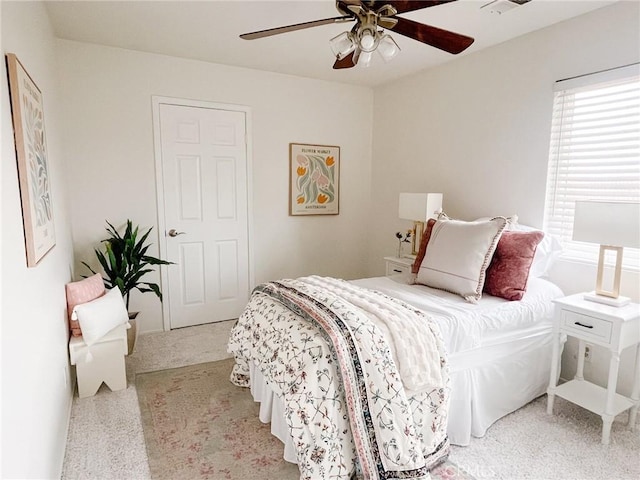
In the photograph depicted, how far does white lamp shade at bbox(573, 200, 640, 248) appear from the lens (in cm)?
194

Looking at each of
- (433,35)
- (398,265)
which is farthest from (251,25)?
(398,265)

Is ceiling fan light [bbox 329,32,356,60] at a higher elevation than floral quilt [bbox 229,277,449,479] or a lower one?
higher

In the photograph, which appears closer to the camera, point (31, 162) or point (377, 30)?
point (31, 162)

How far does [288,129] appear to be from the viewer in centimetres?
404

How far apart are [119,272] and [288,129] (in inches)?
83.9

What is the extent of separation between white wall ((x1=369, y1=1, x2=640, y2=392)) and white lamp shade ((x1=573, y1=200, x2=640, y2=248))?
0.53 m

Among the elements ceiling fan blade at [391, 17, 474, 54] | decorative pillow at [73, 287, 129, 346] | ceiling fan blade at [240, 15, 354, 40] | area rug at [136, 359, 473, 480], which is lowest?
area rug at [136, 359, 473, 480]

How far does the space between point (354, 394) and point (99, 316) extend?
173 centimetres

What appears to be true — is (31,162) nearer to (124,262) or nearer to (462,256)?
(124,262)

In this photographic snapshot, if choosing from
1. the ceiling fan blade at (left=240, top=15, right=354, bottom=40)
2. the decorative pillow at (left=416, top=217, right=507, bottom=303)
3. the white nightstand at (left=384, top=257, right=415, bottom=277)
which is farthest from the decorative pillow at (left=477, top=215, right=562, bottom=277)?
the ceiling fan blade at (left=240, top=15, right=354, bottom=40)

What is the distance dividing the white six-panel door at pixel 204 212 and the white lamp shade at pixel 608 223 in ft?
9.28

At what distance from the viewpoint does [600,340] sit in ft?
6.74

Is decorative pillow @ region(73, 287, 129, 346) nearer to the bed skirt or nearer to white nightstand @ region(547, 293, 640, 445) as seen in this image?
the bed skirt

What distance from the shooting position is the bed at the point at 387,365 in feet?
5.30
